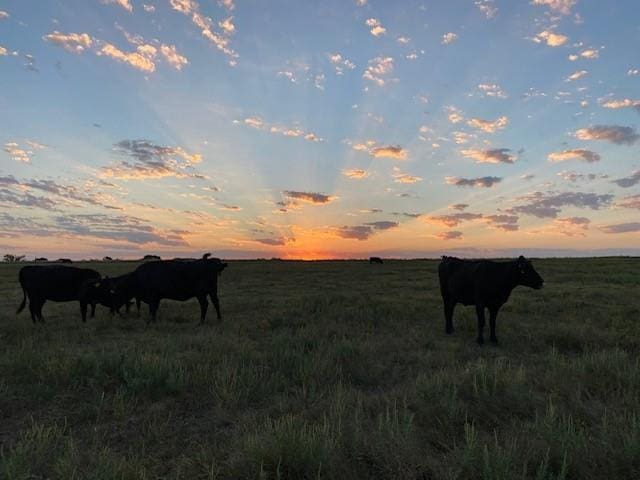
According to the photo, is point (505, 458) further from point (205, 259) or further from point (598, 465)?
point (205, 259)

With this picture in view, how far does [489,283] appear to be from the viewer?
10.6 m

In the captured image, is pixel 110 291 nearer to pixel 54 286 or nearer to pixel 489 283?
pixel 54 286

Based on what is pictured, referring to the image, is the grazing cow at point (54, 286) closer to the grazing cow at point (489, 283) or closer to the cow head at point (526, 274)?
the grazing cow at point (489, 283)

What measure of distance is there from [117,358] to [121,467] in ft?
13.3

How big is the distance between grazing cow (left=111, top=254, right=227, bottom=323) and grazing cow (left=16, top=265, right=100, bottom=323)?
949 mm

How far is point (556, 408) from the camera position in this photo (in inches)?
193

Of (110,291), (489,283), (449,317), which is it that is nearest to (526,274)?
(489,283)

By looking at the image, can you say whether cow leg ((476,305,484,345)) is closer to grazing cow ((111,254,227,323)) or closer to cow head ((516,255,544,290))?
cow head ((516,255,544,290))

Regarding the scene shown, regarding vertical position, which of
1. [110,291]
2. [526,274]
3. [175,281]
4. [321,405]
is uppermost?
[526,274]

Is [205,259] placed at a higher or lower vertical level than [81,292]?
higher

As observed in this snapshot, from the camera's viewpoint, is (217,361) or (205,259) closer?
(217,361)

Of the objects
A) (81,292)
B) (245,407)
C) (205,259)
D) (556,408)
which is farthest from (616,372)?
(81,292)

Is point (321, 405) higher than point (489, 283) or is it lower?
lower

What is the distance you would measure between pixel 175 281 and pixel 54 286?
3.92 metres
